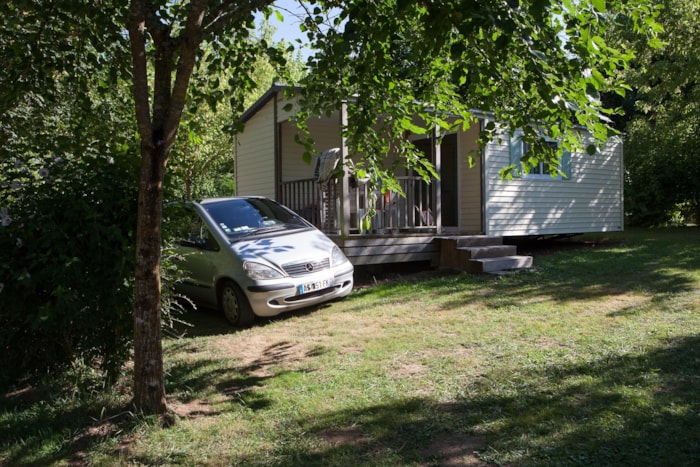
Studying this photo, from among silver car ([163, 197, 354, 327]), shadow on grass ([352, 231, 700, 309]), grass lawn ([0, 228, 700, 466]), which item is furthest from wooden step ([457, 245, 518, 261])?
silver car ([163, 197, 354, 327])

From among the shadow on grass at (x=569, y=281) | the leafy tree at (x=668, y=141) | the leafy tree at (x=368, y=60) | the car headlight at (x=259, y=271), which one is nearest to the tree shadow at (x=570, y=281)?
the shadow on grass at (x=569, y=281)

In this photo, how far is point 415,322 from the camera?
634 centimetres

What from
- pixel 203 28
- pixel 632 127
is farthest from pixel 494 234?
pixel 632 127

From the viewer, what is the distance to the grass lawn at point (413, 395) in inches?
126

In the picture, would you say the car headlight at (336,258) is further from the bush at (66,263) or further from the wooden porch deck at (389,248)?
the bush at (66,263)

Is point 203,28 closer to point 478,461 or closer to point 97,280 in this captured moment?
point 97,280

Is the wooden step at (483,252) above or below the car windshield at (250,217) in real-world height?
below

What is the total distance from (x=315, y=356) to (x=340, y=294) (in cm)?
211

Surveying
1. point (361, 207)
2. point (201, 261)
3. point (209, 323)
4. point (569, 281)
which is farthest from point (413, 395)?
point (361, 207)

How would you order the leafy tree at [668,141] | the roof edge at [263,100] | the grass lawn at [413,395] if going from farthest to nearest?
1. the leafy tree at [668,141]
2. the roof edge at [263,100]
3. the grass lawn at [413,395]

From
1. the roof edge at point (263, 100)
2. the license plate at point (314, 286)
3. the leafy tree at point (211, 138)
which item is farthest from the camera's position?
the roof edge at point (263, 100)

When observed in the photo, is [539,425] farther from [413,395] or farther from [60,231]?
[60,231]

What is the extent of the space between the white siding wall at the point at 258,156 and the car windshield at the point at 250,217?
14.4 ft

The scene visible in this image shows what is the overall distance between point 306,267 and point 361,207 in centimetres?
347
